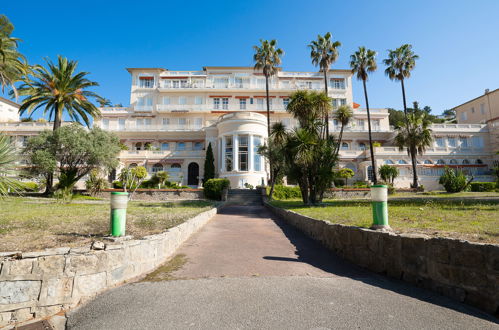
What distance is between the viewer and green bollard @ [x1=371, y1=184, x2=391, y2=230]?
5195mm

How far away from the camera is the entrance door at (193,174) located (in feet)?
114

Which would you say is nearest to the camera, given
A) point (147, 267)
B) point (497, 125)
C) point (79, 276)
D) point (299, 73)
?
point (79, 276)

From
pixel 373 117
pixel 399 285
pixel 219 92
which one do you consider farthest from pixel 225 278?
pixel 373 117

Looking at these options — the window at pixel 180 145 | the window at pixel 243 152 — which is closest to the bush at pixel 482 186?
the window at pixel 243 152

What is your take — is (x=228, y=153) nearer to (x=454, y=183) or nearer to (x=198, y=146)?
(x=198, y=146)

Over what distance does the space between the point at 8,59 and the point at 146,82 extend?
24.1 meters

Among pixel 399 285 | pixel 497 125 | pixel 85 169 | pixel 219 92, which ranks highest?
pixel 219 92

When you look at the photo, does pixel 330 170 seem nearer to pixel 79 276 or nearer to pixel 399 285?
pixel 399 285

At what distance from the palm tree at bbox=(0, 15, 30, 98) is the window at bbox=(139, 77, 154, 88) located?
68.0 feet

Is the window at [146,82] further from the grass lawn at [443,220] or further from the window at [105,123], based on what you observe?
the grass lawn at [443,220]

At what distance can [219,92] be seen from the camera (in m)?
41.2

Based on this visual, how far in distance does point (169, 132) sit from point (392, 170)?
3138cm

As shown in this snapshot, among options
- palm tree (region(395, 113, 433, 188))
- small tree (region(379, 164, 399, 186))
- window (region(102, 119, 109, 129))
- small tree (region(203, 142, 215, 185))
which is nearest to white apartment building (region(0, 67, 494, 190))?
window (region(102, 119, 109, 129))

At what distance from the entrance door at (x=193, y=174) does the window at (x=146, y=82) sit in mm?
17334
